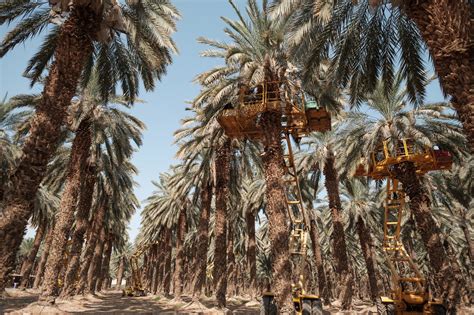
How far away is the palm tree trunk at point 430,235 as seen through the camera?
15.6 metres

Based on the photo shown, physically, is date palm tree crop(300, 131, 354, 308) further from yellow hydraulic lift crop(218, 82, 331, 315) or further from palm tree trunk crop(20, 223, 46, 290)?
palm tree trunk crop(20, 223, 46, 290)

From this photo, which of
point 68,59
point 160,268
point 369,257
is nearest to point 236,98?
point 68,59

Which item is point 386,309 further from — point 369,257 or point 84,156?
point 84,156

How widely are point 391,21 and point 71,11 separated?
1057 cm

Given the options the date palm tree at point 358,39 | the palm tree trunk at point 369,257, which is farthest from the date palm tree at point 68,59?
the palm tree trunk at point 369,257

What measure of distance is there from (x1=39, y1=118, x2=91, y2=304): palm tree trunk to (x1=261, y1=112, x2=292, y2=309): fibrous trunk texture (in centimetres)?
952

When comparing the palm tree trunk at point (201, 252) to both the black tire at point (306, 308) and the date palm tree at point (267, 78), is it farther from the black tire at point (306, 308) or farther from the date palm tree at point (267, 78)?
the black tire at point (306, 308)

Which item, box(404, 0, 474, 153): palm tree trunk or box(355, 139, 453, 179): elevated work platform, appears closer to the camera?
box(404, 0, 474, 153): palm tree trunk

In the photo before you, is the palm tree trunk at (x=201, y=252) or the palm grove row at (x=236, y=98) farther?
the palm tree trunk at (x=201, y=252)

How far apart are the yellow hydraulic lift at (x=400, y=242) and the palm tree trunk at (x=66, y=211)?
46.8ft

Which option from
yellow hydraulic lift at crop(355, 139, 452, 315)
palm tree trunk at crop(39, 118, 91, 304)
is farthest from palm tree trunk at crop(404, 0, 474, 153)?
palm tree trunk at crop(39, 118, 91, 304)

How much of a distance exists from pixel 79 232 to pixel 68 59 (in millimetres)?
14397

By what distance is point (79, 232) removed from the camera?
21.5 meters

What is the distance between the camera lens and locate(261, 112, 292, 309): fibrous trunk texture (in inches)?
473
